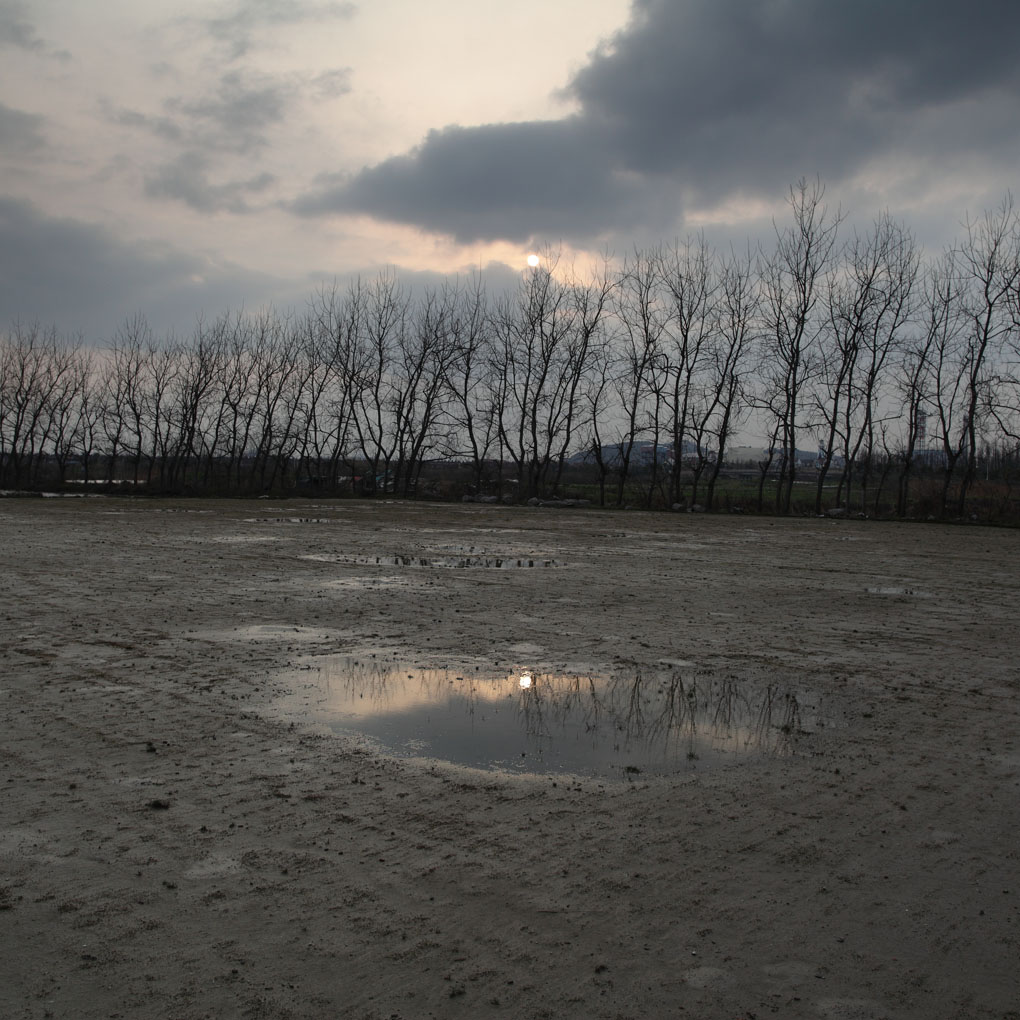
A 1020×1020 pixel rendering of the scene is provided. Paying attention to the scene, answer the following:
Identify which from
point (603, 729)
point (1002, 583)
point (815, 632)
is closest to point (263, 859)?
point (603, 729)

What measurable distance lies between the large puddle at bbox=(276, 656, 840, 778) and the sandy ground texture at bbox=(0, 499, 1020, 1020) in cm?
19

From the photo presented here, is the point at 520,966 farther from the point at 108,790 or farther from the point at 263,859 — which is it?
the point at 108,790

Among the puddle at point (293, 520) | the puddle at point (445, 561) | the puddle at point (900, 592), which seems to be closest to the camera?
the puddle at point (900, 592)

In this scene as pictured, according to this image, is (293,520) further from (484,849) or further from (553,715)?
(484,849)

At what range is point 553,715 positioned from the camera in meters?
5.38

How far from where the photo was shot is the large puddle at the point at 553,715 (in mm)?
4656

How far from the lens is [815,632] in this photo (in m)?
8.31

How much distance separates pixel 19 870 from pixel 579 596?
7.71 m

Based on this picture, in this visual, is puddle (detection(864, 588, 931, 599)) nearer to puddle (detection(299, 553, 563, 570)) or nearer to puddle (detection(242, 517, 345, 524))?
puddle (detection(299, 553, 563, 570))

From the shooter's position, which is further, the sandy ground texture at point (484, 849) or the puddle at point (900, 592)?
the puddle at point (900, 592)

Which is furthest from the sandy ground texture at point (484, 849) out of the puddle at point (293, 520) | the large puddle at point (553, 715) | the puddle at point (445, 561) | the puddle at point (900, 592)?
the puddle at point (293, 520)

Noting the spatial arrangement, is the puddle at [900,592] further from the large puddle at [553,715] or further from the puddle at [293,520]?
the puddle at [293,520]

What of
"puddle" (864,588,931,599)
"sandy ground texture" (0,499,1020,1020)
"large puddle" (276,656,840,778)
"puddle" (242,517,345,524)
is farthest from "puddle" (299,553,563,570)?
"puddle" (242,517,345,524)

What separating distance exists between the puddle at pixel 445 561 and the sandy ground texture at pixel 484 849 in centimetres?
533
